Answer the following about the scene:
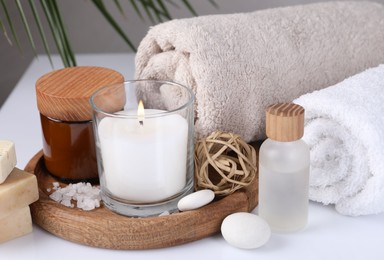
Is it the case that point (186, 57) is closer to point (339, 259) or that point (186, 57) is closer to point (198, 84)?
point (198, 84)

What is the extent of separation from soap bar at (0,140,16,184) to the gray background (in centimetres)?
71

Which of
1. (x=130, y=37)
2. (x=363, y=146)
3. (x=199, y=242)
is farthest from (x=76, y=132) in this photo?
(x=130, y=37)

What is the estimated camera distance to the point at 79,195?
2.17ft

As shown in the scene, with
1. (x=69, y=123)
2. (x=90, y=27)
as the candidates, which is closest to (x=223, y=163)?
(x=69, y=123)

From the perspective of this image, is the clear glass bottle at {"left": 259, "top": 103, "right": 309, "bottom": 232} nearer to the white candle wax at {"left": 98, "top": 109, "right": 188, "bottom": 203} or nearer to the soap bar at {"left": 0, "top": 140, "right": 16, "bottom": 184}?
the white candle wax at {"left": 98, "top": 109, "right": 188, "bottom": 203}

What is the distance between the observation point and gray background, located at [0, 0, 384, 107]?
127 centimetres

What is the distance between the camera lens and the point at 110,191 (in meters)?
0.63

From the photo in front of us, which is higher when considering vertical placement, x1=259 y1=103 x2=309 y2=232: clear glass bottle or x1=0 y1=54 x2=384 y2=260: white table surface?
x1=259 y1=103 x2=309 y2=232: clear glass bottle

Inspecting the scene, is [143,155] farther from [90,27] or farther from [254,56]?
[90,27]

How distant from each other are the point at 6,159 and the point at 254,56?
0.28 meters

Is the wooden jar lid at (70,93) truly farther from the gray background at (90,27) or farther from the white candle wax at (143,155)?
the gray background at (90,27)

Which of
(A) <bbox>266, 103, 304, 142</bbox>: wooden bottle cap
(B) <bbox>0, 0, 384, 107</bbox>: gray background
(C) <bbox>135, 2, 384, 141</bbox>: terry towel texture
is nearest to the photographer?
(A) <bbox>266, 103, 304, 142</bbox>: wooden bottle cap

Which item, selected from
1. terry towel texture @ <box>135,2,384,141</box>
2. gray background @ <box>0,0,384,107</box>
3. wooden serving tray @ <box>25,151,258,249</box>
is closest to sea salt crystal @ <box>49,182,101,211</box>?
wooden serving tray @ <box>25,151,258,249</box>

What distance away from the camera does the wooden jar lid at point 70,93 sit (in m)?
0.66
